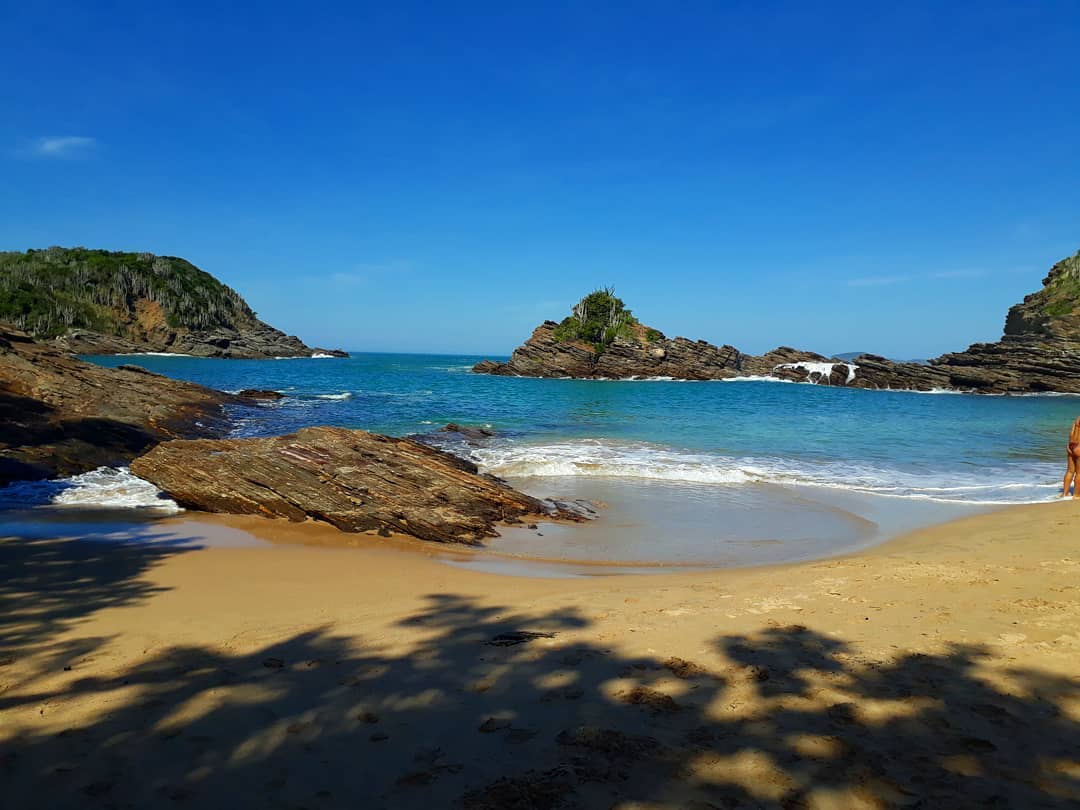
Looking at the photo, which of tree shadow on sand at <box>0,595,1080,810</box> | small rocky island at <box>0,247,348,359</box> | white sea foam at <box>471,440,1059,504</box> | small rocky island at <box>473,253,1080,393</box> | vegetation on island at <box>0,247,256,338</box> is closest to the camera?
tree shadow on sand at <box>0,595,1080,810</box>

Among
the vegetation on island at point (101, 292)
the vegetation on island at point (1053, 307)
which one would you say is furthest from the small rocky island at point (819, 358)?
the vegetation on island at point (101, 292)

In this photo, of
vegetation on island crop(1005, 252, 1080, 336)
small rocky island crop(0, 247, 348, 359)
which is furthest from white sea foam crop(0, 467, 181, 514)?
small rocky island crop(0, 247, 348, 359)

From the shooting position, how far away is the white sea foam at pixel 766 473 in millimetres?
13102

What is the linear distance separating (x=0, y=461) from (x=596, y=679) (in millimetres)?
12397

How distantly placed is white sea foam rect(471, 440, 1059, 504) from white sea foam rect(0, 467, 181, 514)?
7.04 meters

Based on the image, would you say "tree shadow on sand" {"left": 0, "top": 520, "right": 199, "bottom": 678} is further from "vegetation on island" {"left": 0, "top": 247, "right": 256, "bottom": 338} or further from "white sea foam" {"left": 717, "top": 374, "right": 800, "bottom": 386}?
"vegetation on island" {"left": 0, "top": 247, "right": 256, "bottom": 338}

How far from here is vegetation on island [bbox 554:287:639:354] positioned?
85062 millimetres

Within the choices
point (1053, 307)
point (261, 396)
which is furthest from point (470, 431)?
point (1053, 307)

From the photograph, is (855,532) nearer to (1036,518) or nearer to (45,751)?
(1036,518)

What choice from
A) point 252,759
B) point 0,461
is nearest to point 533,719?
point 252,759

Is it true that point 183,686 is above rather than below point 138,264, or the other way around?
below

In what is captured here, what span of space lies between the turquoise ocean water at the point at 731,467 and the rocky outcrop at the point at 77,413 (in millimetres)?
Result: 1339

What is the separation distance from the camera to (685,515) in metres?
10.7

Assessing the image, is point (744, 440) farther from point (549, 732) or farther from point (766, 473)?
point (549, 732)
